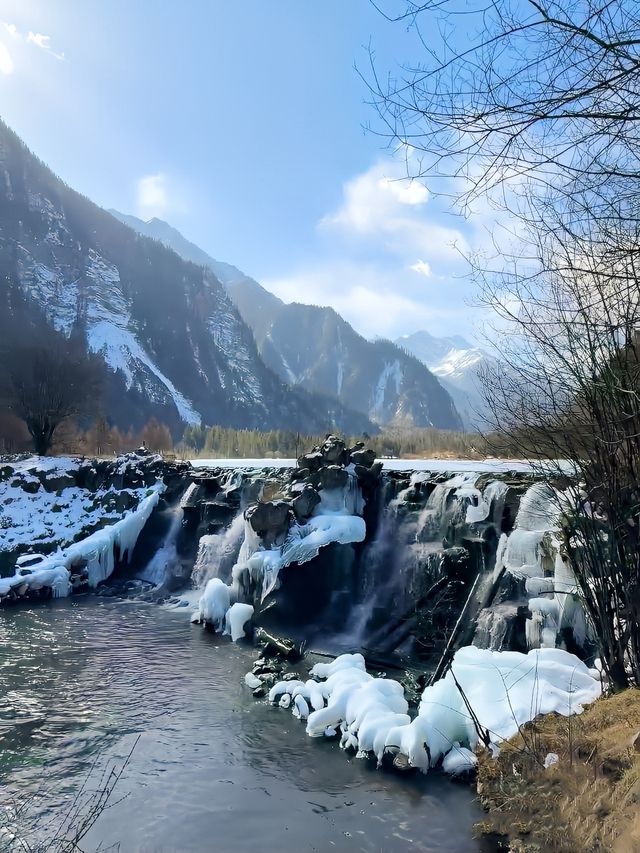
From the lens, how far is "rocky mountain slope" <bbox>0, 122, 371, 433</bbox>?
125 metres

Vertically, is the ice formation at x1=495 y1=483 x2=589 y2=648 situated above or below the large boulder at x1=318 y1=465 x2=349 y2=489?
below

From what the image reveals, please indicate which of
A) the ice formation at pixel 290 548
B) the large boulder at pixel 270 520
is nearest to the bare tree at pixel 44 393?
the ice formation at pixel 290 548

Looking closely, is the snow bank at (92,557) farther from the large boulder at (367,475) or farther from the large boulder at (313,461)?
the large boulder at (367,475)

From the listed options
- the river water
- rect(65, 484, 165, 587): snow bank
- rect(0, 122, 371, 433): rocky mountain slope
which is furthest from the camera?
rect(0, 122, 371, 433): rocky mountain slope

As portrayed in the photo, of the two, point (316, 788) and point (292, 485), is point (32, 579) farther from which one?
point (316, 788)

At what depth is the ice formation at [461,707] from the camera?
6.84m

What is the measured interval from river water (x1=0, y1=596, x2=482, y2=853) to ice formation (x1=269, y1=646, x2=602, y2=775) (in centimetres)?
33

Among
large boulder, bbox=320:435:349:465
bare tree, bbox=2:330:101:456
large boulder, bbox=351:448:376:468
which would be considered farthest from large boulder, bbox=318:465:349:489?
bare tree, bbox=2:330:101:456

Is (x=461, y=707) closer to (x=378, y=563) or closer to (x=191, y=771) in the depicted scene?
(x=191, y=771)

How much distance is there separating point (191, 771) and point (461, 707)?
390cm

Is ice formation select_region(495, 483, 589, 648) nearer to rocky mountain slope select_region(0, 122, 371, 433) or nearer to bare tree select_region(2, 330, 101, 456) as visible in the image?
bare tree select_region(2, 330, 101, 456)

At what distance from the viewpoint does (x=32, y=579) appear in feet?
60.5

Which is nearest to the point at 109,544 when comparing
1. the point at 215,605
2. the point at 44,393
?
the point at 215,605

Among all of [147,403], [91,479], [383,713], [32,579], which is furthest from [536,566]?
[147,403]
